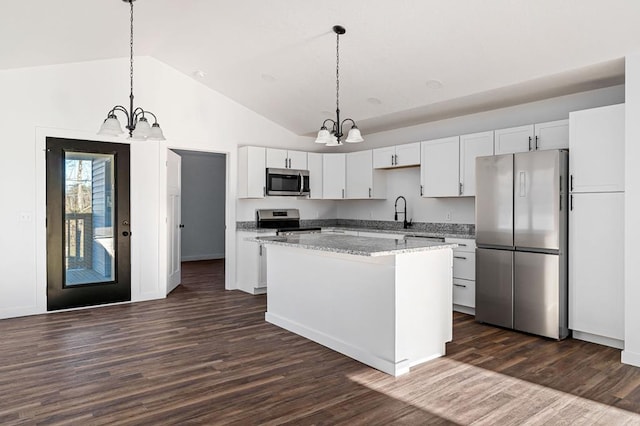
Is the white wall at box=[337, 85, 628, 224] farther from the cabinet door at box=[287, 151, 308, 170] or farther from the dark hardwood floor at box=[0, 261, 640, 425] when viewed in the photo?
the dark hardwood floor at box=[0, 261, 640, 425]

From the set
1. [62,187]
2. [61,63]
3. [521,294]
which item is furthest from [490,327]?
[61,63]

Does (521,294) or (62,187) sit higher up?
(62,187)

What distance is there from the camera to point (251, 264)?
6168 millimetres

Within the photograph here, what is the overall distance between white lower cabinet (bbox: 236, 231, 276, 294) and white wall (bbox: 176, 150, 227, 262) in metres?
3.76

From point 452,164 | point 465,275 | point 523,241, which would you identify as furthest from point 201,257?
point 523,241

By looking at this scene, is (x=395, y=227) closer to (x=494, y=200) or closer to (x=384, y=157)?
(x=384, y=157)

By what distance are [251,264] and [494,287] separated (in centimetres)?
333

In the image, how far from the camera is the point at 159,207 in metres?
5.77

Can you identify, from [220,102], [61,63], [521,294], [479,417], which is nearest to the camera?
[479,417]

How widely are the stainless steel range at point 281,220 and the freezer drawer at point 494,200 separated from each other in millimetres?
2885

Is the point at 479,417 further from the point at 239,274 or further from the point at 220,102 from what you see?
the point at 220,102

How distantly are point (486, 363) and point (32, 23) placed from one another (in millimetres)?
4748

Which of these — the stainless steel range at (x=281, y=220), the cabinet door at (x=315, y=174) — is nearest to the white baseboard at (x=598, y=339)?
the stainless steel range at (x=281, y=220)

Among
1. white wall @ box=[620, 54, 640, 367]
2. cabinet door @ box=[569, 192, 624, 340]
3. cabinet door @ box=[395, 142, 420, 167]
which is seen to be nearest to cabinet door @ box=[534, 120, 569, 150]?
cabinet door @ box=[569, 192, 624, 340]
